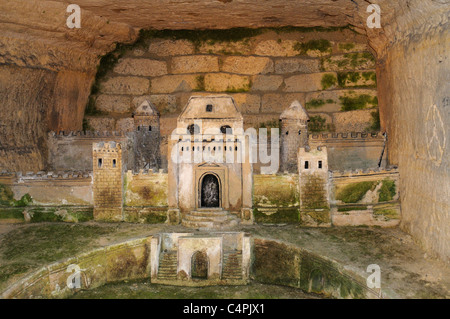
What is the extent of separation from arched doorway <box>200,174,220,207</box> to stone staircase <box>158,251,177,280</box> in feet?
8.78

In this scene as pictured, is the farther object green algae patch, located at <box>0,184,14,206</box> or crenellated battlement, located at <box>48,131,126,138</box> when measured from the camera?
crenellated battlement, located at <box>48,131,126,138</box>

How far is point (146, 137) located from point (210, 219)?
555 cm

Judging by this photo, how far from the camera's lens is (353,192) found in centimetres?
1402

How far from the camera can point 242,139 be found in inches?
564

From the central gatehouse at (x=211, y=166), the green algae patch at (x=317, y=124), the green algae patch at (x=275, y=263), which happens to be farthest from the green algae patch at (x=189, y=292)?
the green algae patch at (x=317, y=124)

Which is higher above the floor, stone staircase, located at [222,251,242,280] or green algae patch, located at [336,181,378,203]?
green algae patch, located at [336,181,378,203]

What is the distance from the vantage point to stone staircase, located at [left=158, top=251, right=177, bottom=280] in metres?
12.1

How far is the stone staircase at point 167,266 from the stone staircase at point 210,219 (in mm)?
1456

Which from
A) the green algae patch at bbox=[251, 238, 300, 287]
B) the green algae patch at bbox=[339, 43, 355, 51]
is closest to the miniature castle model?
the green algae patch at bbox=[251, 238, 300, 287]

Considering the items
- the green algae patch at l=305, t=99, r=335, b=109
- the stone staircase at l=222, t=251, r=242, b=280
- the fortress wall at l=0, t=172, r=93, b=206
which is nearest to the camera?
the stone staircase at l=222, t=251, r=242, b=280

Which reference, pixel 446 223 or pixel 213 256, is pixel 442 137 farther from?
pixel 213 256

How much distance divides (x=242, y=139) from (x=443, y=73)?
6720mm

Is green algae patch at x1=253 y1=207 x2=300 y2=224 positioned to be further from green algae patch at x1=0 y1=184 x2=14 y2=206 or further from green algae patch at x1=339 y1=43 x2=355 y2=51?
green algae patch at x1=0 y1=184 x2=14 y2=206

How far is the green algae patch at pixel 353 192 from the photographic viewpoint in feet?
45.8
